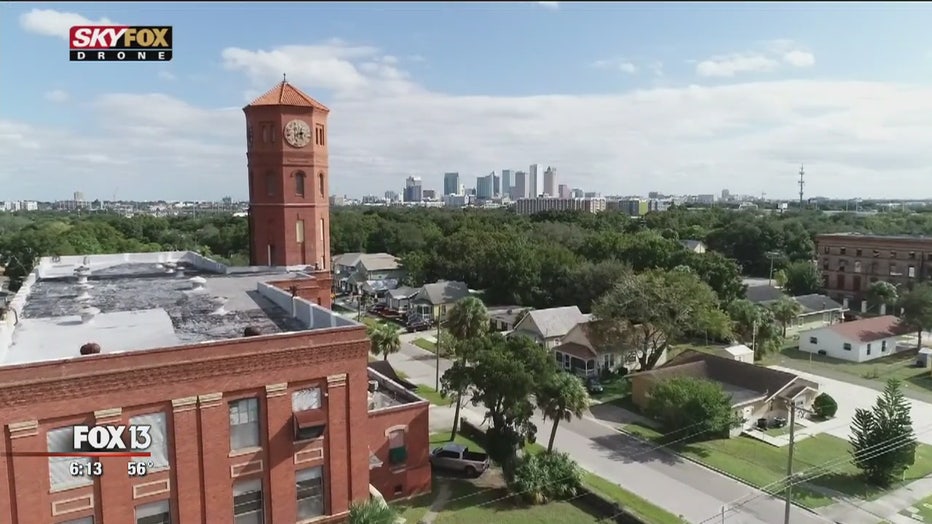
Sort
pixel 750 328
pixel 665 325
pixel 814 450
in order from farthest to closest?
pixel 750 328, pixel 665 325, pixel 814 450

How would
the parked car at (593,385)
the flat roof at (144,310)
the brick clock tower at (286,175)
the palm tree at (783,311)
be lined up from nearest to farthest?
the flat roof at (144,310) → the brick clock tower at (286,175) → the parked car at (593,385) → the palm tree at (783,311)

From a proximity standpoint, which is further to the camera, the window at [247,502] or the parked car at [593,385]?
the parked car at [593,385]

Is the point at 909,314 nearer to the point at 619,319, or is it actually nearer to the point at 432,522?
the point at 619,319

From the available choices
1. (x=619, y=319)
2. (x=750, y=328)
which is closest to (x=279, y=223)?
(x=619, y=319)

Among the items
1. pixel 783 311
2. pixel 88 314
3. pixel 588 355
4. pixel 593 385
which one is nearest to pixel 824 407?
pixel 593 385

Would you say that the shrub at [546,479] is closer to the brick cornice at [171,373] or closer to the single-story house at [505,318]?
the brick cornice at [171,373]

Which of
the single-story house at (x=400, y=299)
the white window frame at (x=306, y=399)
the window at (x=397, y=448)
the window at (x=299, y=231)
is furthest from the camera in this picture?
the single-story house at (x=400, y=299)

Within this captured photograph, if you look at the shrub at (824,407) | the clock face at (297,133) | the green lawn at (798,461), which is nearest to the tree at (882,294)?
the shrub at (824,407)
